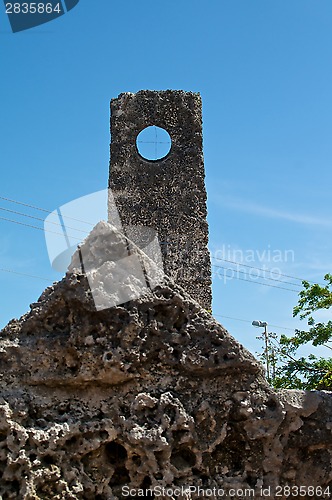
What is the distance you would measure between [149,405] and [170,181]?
20.5 ft

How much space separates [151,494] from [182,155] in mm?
6598

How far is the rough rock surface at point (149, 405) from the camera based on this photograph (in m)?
2.73

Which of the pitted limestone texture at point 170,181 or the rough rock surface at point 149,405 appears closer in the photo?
the rough rock surface at point 149,405

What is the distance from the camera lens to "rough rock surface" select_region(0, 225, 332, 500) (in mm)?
2732

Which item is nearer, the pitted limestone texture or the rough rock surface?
the rough rock surface

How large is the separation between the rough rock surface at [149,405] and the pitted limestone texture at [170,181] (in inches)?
208

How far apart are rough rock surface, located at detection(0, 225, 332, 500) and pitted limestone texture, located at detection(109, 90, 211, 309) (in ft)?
17.3

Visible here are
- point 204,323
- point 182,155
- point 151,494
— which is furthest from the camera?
point 182,155

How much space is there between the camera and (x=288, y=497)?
2.88 metres

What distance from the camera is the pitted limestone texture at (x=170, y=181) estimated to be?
841cm

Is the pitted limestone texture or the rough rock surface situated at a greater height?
the pitted limestone texture

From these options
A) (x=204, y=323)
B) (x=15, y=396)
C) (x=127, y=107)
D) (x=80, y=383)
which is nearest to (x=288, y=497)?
(x=204, y=323)

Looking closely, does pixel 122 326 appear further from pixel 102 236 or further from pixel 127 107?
pixel 127 107

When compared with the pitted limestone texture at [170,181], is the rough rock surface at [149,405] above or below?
below
